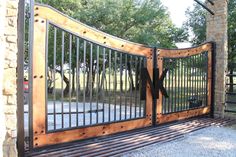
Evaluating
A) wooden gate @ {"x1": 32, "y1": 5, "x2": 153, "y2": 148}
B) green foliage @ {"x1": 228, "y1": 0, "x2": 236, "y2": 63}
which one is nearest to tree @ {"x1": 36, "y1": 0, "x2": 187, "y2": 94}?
green foliage @ {"x1": 228, "y1": 0, "x2": 236, "y2": 63}

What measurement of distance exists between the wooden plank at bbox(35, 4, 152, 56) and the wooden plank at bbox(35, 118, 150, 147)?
110 cm

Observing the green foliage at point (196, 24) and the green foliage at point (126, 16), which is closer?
the green foliage at point (126, 16)

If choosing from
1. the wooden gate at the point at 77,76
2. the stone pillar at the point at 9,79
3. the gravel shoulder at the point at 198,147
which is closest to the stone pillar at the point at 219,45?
the gravel shoulder at the point at 198,147

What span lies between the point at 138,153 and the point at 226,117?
11.7 feet

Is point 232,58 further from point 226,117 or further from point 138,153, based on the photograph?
point 138,153

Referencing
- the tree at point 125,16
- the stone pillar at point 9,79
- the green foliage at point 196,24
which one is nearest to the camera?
the stone pillar at point 9,79

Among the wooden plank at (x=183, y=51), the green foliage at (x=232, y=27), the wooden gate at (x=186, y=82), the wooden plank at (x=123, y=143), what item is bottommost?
the wooden plank at (x=123, y=143)

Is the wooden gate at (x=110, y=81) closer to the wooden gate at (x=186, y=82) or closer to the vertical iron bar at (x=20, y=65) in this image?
the wooden gate at (x=186, y=82)

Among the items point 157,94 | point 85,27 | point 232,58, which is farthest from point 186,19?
point 85,27

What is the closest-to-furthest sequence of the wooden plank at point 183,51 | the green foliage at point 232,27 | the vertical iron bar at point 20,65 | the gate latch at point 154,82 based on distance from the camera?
the vertical iron bar at point 20,65, the gate latch at point 154,82, the wooden plank at point 183,51, the green foliage at point 232,27

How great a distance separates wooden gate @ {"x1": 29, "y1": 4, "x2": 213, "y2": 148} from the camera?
391cm

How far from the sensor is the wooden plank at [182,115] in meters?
5.90

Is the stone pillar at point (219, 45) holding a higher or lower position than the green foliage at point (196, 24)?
lower

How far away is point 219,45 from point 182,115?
176 centimetres
